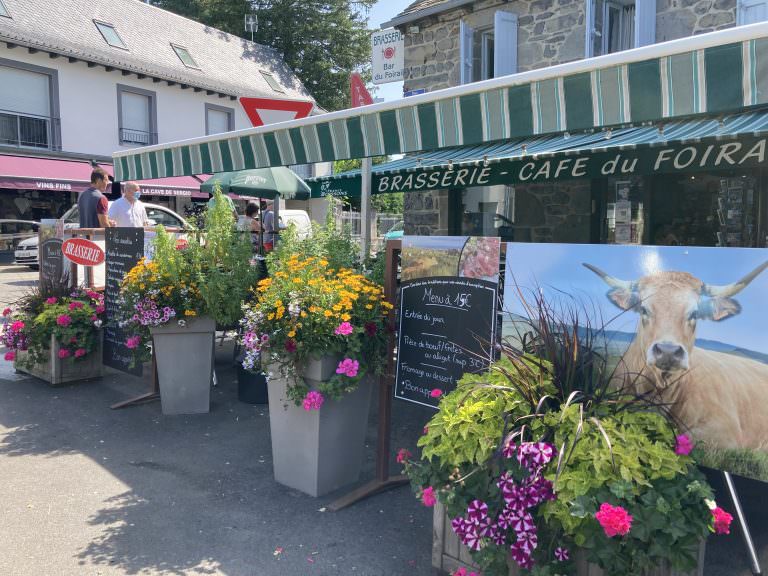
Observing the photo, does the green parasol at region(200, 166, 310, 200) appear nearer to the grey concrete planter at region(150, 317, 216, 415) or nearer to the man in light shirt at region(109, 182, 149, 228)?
the man in light shirt at region(109, 182, 149, 228)

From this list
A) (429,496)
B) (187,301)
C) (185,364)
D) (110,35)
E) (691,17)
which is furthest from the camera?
(110,35)

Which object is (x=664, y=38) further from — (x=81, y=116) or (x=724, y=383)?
(x=81, y=116)

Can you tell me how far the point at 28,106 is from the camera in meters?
18.7

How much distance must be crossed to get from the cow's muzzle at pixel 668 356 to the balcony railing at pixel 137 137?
21.3m

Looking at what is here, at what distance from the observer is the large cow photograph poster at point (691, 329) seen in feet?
7.78

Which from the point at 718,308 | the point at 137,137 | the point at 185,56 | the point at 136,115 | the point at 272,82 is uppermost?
the point at 185,56

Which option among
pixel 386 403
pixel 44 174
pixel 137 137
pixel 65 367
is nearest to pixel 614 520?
pixel 386 403

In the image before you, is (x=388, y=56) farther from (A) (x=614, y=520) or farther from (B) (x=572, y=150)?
(A) (x=614, y=520)

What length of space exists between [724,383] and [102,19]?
2385 cm

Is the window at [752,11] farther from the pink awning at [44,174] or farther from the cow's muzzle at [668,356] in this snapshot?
the pink awning at [44,174]

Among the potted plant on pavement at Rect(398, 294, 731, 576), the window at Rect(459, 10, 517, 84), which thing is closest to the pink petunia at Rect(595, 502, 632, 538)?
the potted plant on pavement at Rect(398, 294, 731, 576)

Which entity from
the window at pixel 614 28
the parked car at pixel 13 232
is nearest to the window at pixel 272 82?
the parked car at pixel 13 232

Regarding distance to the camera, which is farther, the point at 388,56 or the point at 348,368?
the point at 388,56

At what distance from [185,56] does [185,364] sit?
21655 millimetres
